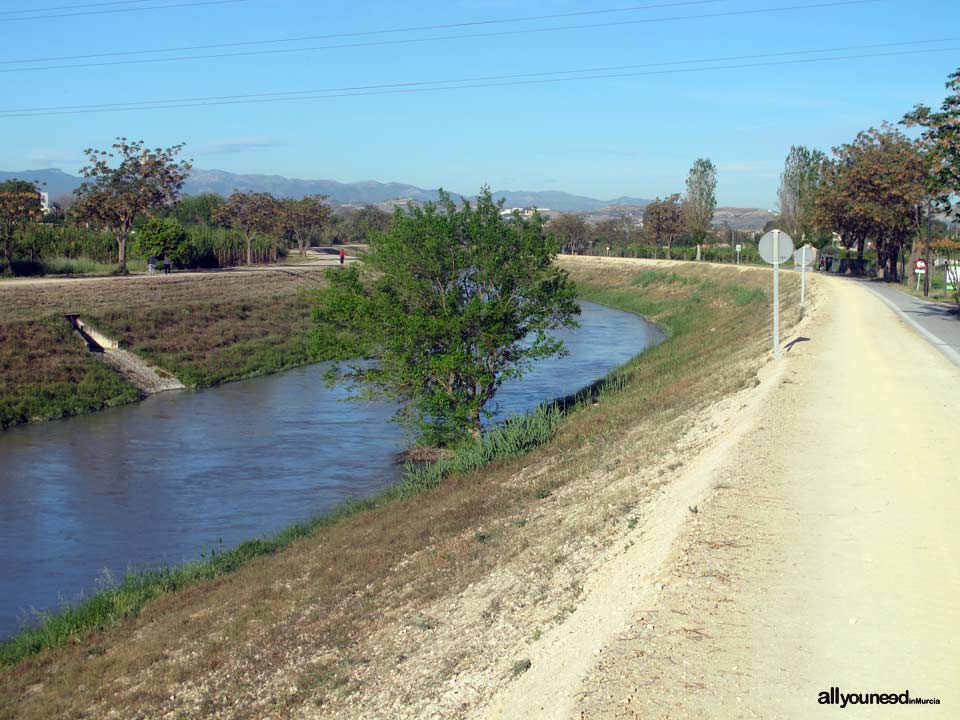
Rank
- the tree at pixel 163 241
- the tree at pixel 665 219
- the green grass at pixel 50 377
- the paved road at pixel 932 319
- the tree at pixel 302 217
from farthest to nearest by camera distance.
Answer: the tree at pixel 665 219 → the tree at pixel 302 217 → the tree at pixel 163 241 → the green grass at pixel 50 377 → the paved road at pixel 932 319

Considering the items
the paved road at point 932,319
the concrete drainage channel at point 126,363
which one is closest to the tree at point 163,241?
the concrete drainage channel at point 126,363

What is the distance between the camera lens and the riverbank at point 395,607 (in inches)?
358

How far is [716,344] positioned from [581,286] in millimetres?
51472

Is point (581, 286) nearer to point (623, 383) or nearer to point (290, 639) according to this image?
point (623, 383)

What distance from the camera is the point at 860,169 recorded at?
4953cm

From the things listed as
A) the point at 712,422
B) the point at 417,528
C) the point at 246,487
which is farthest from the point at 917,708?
the point at 246,487

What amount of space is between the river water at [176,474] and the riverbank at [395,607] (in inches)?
122

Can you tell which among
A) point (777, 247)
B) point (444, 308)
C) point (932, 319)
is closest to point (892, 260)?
point (932, 319)

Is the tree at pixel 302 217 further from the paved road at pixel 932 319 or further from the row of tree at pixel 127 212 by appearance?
the paved road at pixel 932 319

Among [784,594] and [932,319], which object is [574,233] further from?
[784,594]

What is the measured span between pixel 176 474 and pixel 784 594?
60.3 feet

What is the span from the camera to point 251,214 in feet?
281

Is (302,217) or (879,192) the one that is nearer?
(879,192)

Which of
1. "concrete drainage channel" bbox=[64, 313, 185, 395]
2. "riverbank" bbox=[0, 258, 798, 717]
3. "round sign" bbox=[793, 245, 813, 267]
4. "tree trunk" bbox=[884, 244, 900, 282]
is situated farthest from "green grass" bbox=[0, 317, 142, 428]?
"tree trunk" bbox=[884, 244, 900, 282]
